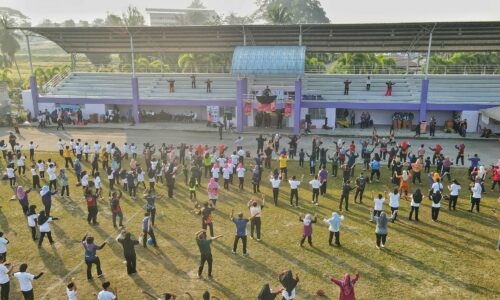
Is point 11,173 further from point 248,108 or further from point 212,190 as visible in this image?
point 248,108

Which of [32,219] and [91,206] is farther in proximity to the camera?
[91,206]

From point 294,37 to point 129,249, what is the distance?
24759 millimetres

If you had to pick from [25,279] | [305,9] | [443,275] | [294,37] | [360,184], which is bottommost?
[443,275]

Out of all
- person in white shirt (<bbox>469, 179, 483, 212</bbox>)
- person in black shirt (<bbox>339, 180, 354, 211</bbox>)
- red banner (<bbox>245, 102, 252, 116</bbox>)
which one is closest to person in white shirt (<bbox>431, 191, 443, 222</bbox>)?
person in white shirt (<bbox>469, 179, 483, 212</bbox>)

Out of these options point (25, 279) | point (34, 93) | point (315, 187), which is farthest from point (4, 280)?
point (34, 93)

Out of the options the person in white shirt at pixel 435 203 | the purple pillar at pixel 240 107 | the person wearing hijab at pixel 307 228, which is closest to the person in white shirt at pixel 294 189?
the person wearing hijab at pixel 307 228

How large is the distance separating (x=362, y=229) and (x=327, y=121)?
18.6 m

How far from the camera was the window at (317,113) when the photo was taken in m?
32.0

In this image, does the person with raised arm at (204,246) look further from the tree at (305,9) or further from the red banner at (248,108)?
the tree at (305,9)

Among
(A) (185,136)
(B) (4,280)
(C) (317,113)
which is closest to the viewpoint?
(B) (4,280)

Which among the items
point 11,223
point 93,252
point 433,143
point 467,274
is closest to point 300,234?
point 467,274

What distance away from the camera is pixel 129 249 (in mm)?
10812

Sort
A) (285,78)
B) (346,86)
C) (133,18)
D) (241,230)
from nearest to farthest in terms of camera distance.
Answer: (241,230)
(346,86)
(285,78)
(133,18)

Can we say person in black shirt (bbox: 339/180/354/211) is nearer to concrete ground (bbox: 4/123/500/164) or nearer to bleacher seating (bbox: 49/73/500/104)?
concrete ground (bbox: 4/123/500/164)
